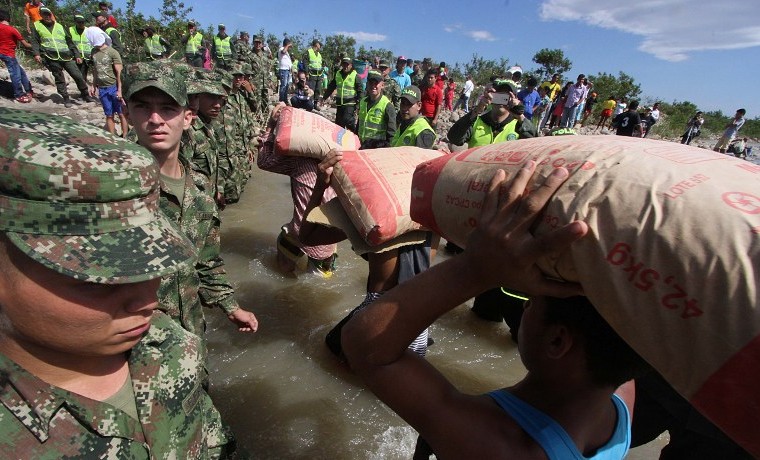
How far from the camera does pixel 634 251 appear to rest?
2.42 ft

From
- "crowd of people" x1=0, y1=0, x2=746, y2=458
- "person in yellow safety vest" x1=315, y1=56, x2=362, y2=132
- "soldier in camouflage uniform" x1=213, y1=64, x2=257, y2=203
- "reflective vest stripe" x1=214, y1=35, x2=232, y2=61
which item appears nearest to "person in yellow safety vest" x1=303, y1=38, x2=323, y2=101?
"reflective vest stripe" x1=214, y1=35, x2=232, y2=61

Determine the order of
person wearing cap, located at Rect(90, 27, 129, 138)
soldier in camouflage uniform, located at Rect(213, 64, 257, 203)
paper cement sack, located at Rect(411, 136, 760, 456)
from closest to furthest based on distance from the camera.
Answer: paper cement sack, located at Rect(411, 136, 760, 456) < soldier in camouflage uniform, located at Rect(213, 64, 257, 203) < person wearing cap, located at Rect(90, 27, 129, 138)

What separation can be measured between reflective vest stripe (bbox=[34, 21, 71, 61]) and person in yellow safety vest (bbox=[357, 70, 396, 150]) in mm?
7850

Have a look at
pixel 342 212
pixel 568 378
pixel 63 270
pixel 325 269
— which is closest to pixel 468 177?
pixel 568 378

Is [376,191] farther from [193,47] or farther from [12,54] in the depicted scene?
[193,47]

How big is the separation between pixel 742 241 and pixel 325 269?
3.98m

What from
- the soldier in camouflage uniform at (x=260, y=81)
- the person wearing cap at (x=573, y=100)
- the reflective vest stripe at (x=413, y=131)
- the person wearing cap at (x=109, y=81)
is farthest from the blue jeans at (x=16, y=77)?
the person wearing cap at (x=573, y=100)

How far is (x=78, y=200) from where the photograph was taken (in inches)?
30.0

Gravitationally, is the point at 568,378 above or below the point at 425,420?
above

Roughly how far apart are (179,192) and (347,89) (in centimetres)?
763

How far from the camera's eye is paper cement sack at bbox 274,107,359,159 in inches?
145

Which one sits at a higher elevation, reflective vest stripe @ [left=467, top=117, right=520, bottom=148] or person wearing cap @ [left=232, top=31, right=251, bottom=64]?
person wearing cap @ [left=232, top=31, right=251, bottom=64]

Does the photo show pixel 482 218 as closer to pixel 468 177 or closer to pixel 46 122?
pixel 468 177

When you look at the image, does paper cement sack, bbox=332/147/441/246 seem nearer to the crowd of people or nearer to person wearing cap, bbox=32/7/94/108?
the crowd of people
